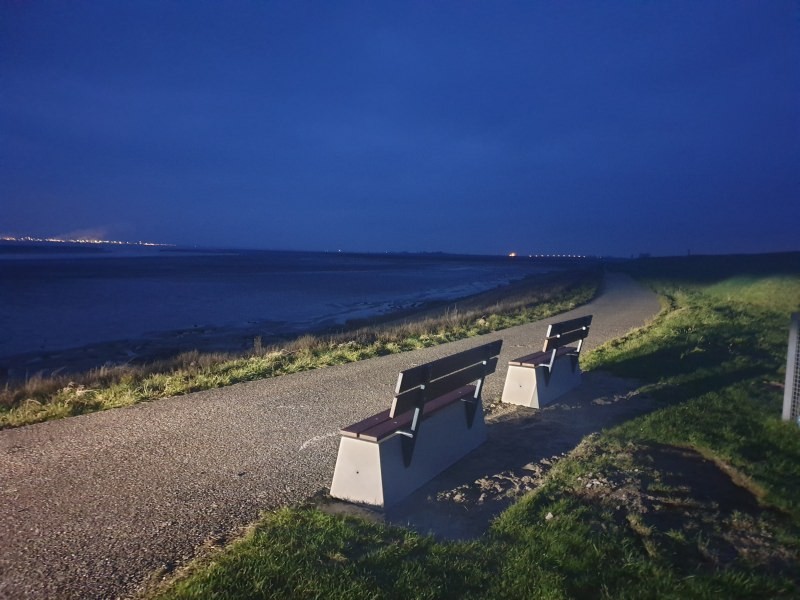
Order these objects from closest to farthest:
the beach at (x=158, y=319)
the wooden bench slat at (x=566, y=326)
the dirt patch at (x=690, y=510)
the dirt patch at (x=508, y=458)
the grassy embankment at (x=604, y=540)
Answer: the grassy embankment at (x=604, y=540) → the dirt patch at (x=690, y=510) → the dirt patch at (x=508, y=458) → the wooden bench slat at (x=566, y=326) → the beach at (x=158, y=319)

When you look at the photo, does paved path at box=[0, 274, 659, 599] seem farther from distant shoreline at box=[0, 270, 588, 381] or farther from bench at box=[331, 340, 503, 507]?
distant shoreline at box=[0, 270, 588, 381]

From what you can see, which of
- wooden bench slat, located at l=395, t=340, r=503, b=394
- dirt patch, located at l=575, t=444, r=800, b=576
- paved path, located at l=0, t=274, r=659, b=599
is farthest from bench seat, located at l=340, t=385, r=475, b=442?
dirt patch, located at l=575, t=444, r=800, b=576

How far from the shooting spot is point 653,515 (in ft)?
13.0

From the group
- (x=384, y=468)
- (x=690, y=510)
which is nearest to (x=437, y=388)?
(x=384, y=468)

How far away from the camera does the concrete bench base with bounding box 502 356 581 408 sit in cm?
697

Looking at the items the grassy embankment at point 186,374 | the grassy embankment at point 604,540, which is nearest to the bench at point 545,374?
the grassy embankment at point 604,540

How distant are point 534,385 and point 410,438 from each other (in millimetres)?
2936

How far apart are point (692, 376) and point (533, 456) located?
439 centimetres

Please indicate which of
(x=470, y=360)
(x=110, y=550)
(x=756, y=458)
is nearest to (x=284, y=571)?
(x=110, y=550)

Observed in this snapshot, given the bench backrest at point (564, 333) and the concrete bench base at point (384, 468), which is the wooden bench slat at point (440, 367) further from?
the bench backrest at point (564, 333)

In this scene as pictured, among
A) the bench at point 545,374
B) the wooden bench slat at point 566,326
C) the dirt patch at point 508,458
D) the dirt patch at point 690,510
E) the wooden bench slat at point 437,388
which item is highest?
the wooden bench slat at point 566,326

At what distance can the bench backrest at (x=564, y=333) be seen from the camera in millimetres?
7277

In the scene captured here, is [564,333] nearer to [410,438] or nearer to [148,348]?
[410,438]

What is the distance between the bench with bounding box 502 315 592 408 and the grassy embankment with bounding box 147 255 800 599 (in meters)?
1.23
